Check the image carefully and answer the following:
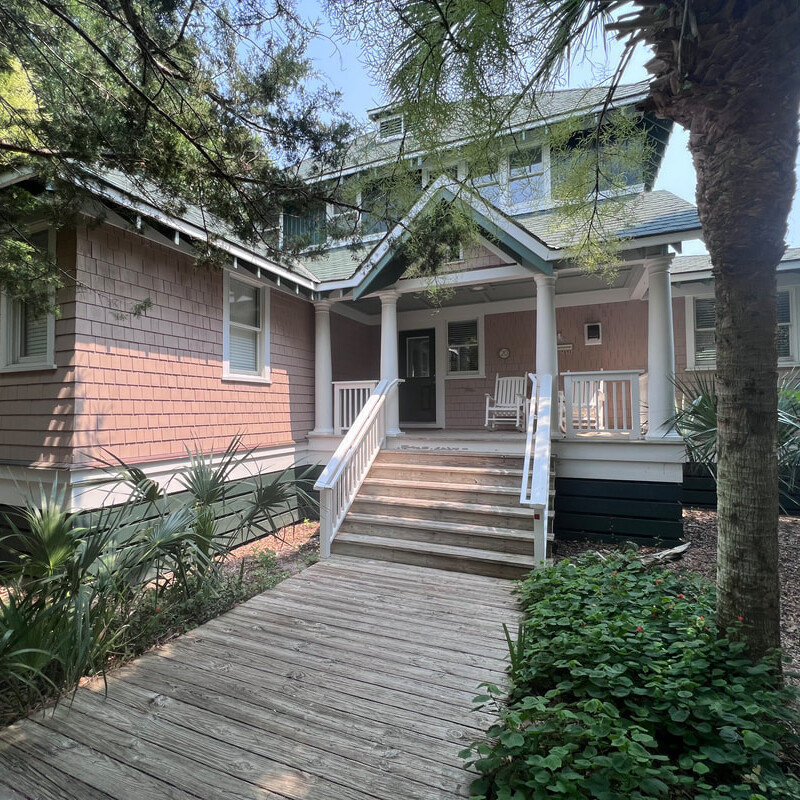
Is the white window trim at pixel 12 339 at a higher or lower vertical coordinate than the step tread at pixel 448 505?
higher

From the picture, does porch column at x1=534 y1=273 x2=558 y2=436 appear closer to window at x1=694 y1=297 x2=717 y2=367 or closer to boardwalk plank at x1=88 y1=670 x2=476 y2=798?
window at x1=694 y1=297 x2=717 y2=367

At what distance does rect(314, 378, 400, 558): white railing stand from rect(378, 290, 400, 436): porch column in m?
0.12

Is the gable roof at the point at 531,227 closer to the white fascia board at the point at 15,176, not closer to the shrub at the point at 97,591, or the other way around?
the white fascia board at the point at 15,176

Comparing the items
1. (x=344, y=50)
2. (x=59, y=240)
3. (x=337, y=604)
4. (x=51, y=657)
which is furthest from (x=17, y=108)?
(x=337, y=604)

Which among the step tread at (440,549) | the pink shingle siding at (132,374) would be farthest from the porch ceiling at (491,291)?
the step tread at (440,549)

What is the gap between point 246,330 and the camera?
267 inches

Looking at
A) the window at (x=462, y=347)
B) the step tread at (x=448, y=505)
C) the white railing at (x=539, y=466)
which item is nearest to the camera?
the white railing at (x=539, y=466)

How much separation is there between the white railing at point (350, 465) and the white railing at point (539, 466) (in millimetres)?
2070

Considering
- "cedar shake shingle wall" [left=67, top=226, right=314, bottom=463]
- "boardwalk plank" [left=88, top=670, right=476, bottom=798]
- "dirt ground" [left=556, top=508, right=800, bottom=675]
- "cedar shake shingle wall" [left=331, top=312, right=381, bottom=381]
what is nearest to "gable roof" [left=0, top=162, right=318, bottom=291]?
"cedar shake shingle wall" [left=67, top=226, right=314, bottom=463]

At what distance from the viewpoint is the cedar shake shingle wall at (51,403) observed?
4.48m

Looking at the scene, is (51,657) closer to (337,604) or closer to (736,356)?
(337,604)

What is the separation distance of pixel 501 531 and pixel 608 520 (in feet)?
6.13

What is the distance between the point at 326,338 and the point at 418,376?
2600mm

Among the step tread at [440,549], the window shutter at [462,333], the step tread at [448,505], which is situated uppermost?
the window shutter at [462,333]
